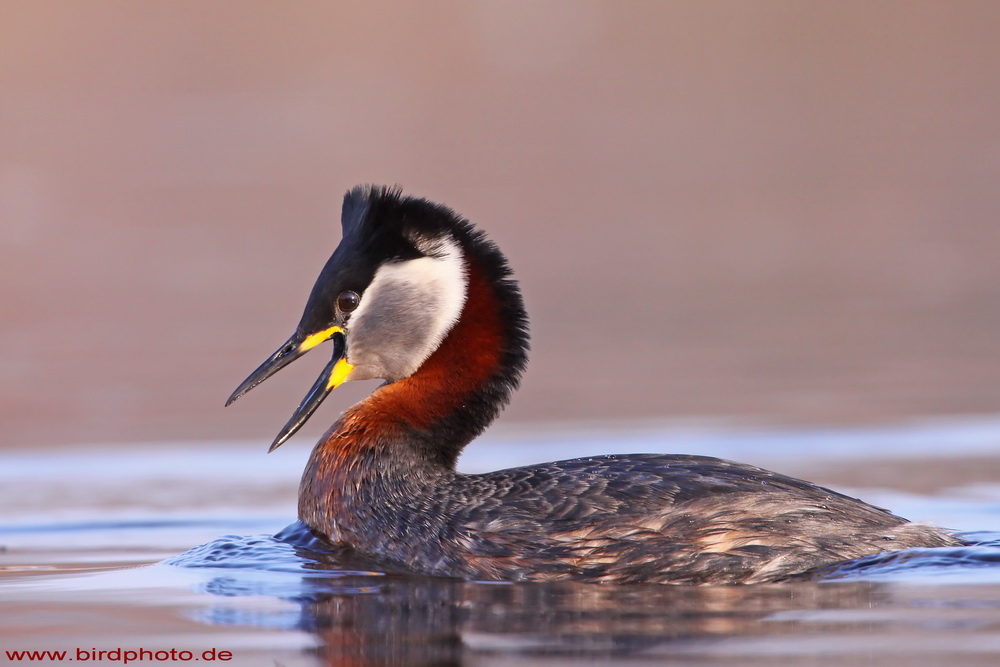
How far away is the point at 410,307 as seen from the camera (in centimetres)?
886

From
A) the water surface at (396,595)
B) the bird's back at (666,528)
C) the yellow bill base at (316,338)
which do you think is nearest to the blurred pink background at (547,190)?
the water surface at (396,595)

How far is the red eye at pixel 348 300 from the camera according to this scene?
879 centimetres

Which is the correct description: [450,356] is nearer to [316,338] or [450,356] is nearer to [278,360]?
[316,338]

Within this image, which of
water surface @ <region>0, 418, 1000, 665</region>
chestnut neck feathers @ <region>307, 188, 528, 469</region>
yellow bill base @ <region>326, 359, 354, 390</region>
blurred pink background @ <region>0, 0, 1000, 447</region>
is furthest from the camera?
blurred pink background @ <region>0, 0, 1000, 447</region>

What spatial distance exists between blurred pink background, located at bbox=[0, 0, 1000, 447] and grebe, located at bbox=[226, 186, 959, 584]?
295 centimetres

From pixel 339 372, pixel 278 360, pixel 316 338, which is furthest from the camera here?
pixel 339 372

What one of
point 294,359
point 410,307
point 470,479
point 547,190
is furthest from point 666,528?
point 547,190

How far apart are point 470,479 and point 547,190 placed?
42.7 feet

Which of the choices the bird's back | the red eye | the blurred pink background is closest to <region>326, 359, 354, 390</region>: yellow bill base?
the red eye

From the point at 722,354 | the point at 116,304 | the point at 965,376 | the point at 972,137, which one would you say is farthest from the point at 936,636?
the point at 972,137

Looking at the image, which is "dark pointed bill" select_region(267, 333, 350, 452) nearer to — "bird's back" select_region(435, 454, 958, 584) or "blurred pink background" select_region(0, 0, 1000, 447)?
"bird's back" select_region(435, 454, 958, 584)

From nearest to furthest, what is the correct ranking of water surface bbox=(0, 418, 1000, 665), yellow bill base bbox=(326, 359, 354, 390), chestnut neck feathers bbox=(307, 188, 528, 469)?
water surface bbox=(0, 418, 1000, 665) → chestnut neck feathers bbox=(307, 188, 528, 469) → yellow bill base bbox=(326, 359, 354, 390)

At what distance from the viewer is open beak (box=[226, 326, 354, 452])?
8.68m

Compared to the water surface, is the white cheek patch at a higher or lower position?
higher
